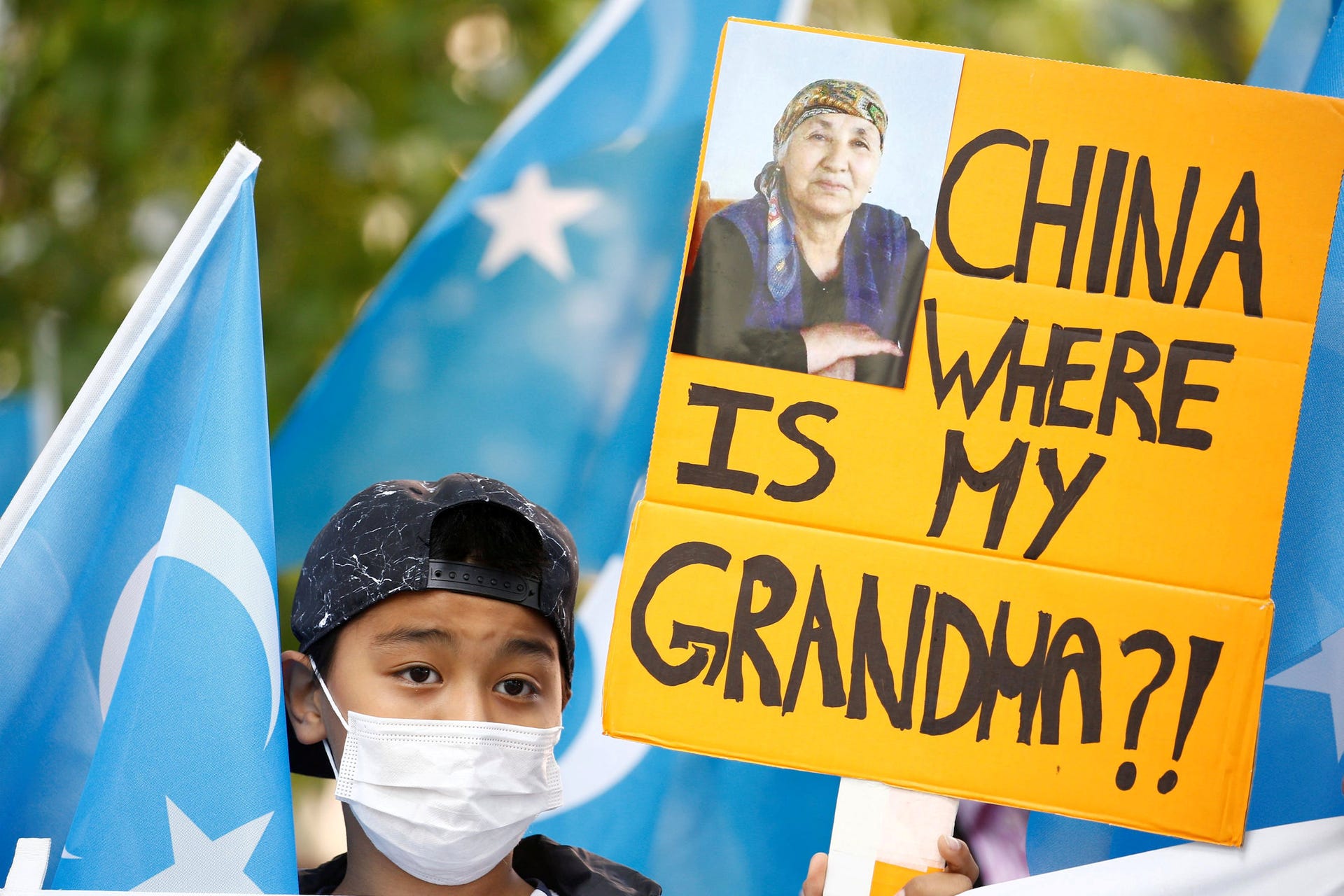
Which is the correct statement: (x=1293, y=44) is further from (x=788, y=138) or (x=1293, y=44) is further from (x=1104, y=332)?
(x=788, y=138)

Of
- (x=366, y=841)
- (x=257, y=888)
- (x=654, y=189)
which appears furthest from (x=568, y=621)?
(x=654, y=189)

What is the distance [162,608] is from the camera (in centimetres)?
178

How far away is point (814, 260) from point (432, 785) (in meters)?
0.85

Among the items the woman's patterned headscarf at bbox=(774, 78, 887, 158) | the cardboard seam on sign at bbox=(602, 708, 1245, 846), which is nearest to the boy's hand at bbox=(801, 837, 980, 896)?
the cardboard seam on sign at bbox=(602, 708, 1245, 846)

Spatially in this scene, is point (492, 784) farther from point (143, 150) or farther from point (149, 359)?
point (143, 150)

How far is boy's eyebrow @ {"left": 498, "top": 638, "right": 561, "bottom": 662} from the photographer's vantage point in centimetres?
197

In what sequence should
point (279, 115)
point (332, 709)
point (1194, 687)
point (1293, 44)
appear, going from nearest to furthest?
point (1194, 687)
point (332, 709)
point (1293, 44)
point (279, 115)

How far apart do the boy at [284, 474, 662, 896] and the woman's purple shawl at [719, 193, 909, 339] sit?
1.52ft

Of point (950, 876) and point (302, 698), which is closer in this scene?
A: point (950, 876)

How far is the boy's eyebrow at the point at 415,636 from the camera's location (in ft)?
6.40

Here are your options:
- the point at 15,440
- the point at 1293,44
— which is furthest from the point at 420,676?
the point at 15,440

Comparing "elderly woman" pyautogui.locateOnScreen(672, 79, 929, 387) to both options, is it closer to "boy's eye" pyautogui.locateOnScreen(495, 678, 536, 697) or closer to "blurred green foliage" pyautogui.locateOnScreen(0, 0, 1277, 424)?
"boy's eye" pyautogui.locateOnScreen(495, 678, 536, 697)

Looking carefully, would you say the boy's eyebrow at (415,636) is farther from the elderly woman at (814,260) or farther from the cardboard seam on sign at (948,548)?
the elderly woman at (814,260)

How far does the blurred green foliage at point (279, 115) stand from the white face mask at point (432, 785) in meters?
2.52
